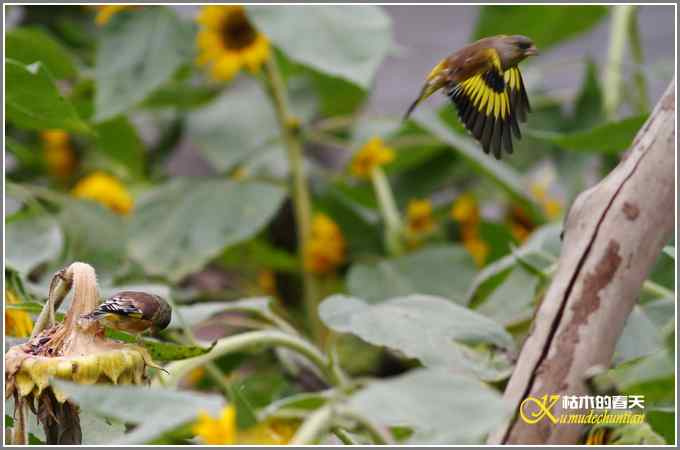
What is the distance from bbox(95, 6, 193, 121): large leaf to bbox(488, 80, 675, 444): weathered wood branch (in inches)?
19.2

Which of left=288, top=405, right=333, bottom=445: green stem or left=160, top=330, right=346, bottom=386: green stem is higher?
left=288, top=405, right=333, bottom=445: green stem

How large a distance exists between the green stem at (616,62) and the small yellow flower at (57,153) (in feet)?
2.06

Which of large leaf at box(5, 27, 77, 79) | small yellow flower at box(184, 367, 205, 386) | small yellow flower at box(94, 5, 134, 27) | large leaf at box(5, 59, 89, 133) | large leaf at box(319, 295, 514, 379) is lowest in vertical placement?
small yellow flower at box(184, 367, 205, 386)

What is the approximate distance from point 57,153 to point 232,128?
0.81 feet

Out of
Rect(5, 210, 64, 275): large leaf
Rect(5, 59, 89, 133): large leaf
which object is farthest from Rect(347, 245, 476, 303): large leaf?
Rect(5, 59, 89, 133): large leaf

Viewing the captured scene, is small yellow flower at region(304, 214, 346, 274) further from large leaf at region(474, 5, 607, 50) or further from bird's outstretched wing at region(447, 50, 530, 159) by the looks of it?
bird's outstretched wing at region(447, 50, 530, 159)

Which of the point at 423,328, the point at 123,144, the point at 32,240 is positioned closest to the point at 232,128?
the point at 123,144

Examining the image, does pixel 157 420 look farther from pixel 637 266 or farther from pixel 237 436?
pixel 637 266

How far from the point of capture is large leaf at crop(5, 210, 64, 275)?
602 millimetres

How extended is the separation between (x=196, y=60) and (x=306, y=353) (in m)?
0.49

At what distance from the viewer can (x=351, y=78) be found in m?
0.65

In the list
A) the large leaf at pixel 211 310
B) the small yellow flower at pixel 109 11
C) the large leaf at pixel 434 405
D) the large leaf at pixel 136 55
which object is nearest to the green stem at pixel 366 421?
the large leaf at pixel 434 405

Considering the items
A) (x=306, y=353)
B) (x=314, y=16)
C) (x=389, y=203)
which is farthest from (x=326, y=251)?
(x=306, y=353)

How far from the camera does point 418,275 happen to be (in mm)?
834
